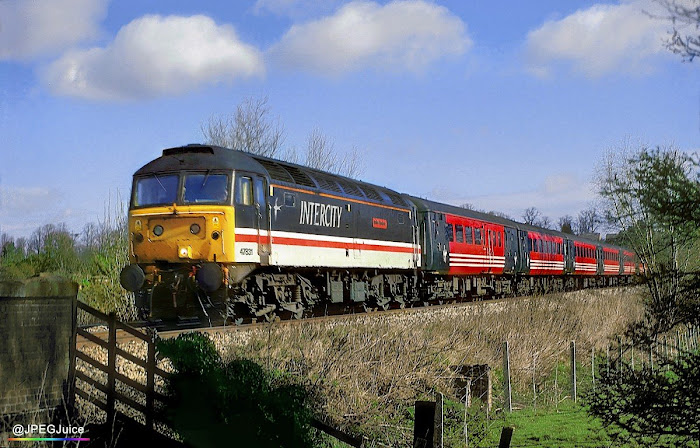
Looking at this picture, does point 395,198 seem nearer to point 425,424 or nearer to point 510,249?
point 510,249

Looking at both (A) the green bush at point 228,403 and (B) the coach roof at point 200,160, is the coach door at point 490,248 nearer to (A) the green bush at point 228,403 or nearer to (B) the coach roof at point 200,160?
(B) the coach roof at point 200,160

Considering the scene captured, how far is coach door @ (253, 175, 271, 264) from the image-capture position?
15.0 meters

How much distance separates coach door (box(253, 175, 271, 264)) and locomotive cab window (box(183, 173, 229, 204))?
2.25 ft

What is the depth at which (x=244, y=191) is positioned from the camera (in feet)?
48.4

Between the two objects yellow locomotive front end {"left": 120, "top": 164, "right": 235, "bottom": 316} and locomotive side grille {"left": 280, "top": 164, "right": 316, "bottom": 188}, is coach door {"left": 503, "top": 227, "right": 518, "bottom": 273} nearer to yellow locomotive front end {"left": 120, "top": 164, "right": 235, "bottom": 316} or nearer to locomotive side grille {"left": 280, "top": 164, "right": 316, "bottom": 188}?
locomotive side grille {"left": 280, "top": 164, "right": 316, "bottom": 188}

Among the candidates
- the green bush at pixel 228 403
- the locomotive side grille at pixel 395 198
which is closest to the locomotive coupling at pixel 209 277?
the green bush at pixel 228 403

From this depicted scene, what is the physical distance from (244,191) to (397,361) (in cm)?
481

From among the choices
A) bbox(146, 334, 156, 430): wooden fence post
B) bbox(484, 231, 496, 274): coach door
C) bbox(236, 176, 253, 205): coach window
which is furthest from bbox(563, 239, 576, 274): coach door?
bbox(146, 334, 156, 430): wooden fence post

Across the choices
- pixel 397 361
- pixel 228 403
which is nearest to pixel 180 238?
pixel 397 361

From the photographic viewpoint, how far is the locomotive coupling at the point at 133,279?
564 inches

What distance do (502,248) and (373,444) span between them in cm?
2303

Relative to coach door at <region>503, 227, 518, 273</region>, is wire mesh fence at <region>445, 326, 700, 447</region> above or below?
below

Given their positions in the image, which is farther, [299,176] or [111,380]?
[299,176]

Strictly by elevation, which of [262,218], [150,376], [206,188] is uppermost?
[206,188]
